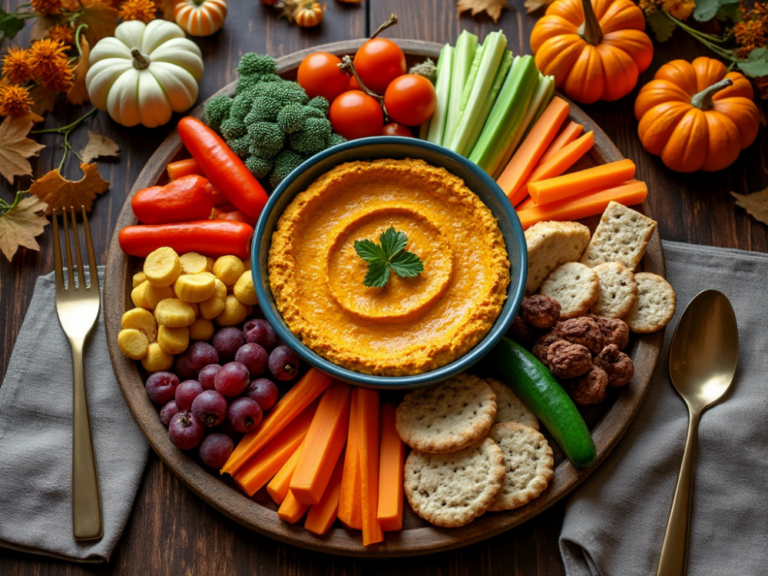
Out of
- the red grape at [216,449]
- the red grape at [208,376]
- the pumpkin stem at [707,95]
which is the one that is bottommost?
the red grape at [216,449]

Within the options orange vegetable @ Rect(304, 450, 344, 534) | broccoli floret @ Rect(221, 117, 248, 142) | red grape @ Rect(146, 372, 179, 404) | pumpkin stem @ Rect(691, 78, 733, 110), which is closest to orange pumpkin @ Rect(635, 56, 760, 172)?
pumpkin stem @ Rect(691, 78, 733, 110)

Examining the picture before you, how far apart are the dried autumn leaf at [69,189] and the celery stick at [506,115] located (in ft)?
7.26

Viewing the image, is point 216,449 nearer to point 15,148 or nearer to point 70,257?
point 70,257

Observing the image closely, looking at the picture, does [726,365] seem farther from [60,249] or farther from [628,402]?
[60,249]

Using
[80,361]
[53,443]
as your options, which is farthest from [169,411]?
[53,443]

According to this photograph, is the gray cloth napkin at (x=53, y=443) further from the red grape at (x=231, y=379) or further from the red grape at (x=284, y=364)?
the red grape at (x=284, y=364)

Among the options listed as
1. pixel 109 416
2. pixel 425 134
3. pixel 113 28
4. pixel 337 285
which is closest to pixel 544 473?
pixel 337 285

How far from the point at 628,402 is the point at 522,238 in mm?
1020

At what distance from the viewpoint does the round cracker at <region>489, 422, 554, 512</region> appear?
316 centimetres

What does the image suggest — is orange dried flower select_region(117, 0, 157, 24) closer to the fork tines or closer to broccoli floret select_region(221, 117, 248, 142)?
broccoli floret select_region(221, 117, 248, 142)

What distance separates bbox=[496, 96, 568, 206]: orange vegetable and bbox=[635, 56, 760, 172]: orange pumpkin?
1.87 ft

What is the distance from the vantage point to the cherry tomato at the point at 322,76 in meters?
3.78

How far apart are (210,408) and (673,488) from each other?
2.39m

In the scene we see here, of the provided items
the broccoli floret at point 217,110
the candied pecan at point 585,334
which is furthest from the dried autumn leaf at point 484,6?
the candied pecan at point 585,334
